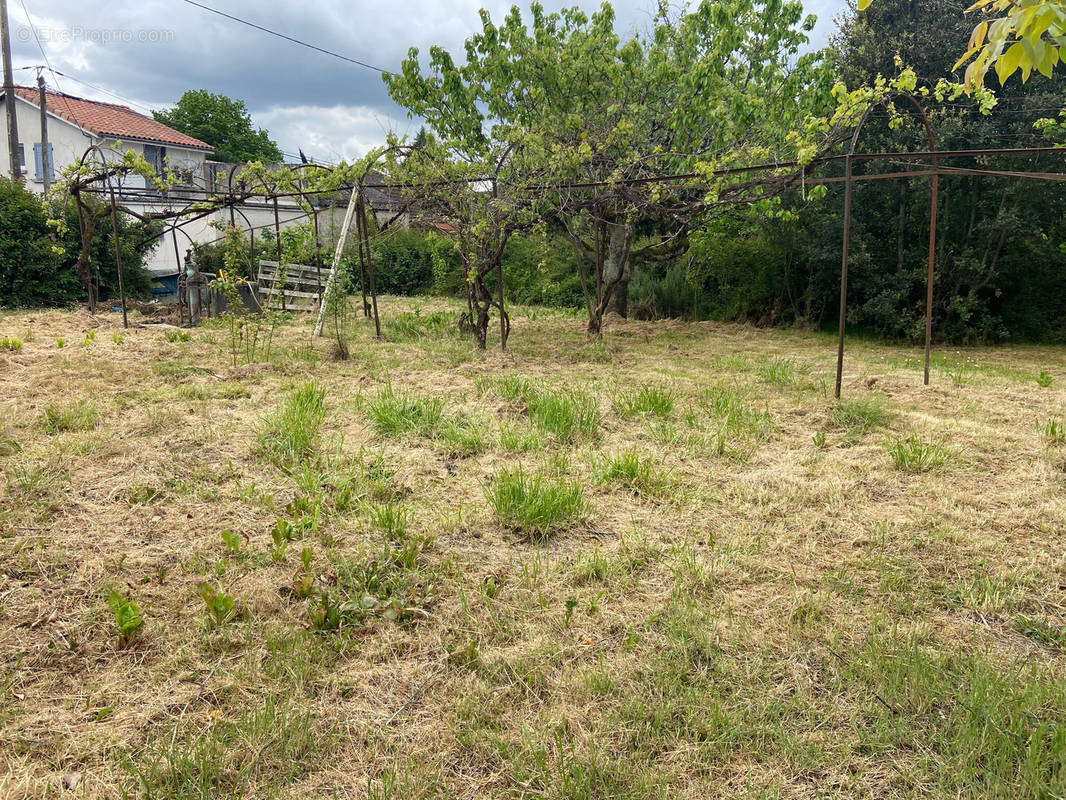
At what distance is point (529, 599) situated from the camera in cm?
266

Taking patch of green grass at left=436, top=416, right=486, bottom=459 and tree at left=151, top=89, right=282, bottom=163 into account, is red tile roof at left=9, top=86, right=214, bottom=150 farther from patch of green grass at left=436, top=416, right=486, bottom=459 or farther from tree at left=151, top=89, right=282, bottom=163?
patch of green grass at left=436, top=416, right=486, bottom=459

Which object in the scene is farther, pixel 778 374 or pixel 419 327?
pixel 419 327

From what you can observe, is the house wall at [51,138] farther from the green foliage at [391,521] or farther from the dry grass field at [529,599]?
the green foliage at [391,521]

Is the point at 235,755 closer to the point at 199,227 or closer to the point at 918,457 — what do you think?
the point at 918,457

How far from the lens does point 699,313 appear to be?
528 inches

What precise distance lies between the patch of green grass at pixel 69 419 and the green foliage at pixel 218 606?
2.91 meters

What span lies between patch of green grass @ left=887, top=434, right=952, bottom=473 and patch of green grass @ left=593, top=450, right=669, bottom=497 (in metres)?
1.52

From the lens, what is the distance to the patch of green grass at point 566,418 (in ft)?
15.5

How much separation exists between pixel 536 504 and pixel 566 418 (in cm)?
155

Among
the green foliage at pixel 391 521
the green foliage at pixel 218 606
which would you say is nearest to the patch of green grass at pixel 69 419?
the green foliage at pixel 391 521

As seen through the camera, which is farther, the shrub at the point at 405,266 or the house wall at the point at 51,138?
the house wall at the point at 51,138

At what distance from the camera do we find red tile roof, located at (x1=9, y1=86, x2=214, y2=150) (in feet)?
83.7

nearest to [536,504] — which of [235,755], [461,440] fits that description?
[461,440]

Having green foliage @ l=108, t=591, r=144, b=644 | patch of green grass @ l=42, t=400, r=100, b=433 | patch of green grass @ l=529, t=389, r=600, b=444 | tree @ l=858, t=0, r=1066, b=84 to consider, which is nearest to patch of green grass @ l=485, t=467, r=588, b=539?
patch of green grass @ l=529, t=389, r=600, b=444
